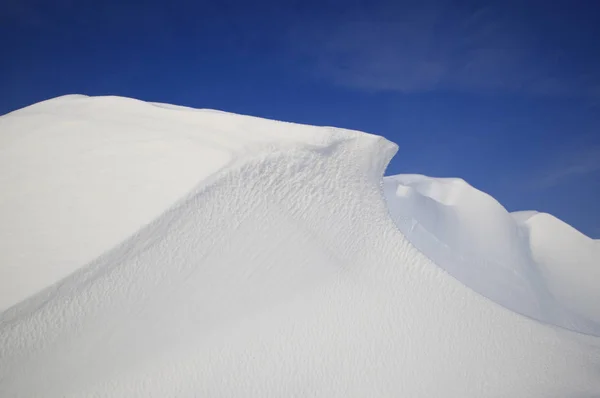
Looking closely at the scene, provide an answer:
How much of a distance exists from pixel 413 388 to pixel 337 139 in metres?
4.15

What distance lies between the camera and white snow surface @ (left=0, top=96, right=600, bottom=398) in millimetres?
4762

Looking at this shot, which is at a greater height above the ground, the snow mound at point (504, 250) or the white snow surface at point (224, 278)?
the snow mound at point (504, 250)

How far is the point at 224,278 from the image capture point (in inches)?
232

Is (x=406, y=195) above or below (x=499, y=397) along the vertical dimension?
above

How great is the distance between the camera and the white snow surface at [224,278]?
4.76 metres

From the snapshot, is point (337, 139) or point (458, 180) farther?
point (458, 180)

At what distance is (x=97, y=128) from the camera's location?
700 cm

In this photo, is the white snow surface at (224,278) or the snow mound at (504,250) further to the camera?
the snow mound at (504,250)

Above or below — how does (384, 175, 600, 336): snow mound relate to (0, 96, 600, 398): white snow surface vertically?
above

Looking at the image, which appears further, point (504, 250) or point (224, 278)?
point (504, 250)

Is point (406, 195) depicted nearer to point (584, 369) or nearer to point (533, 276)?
point (533, 276)

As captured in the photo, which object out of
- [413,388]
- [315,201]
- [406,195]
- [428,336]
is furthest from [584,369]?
[406,195]

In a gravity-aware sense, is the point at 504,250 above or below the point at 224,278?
above

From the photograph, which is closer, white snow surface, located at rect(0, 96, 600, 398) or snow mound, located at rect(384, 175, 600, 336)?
white snow surface, located at rect(0, 96, 600, 398)
